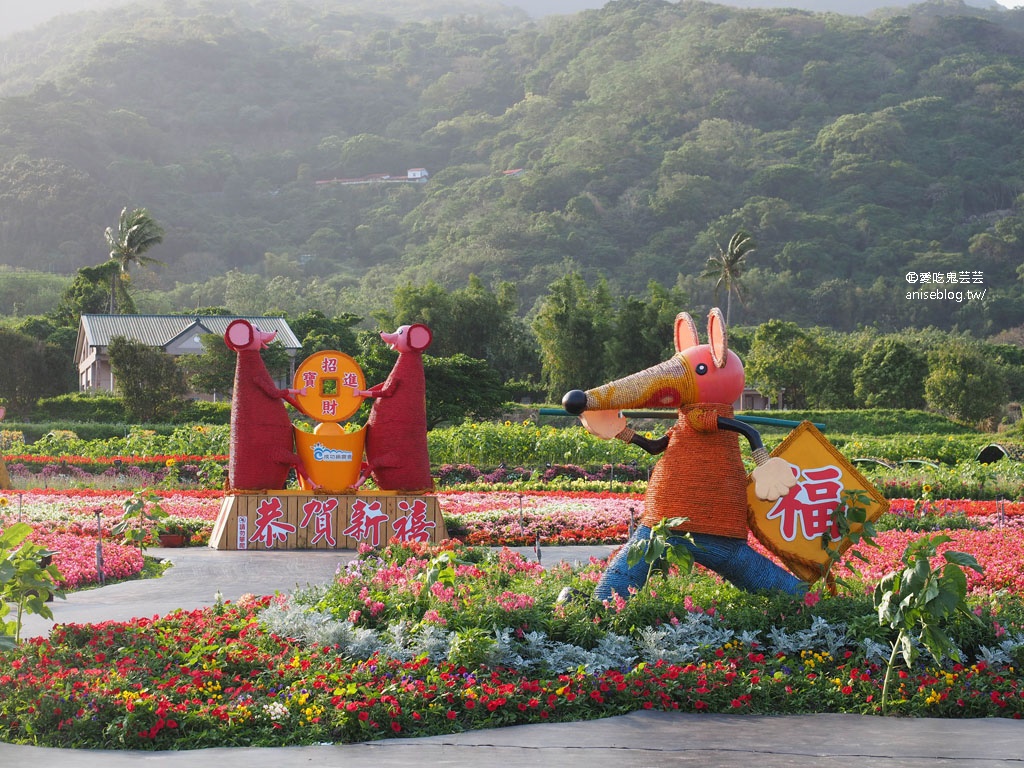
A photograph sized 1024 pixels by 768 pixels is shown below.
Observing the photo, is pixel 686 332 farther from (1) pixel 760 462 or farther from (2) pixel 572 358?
(2) pixel 572 358

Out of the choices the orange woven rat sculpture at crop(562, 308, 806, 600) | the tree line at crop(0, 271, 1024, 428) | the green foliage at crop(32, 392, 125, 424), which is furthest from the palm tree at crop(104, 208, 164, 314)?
the orange woven rat sculpture at crop(562, 308, 806, 600)

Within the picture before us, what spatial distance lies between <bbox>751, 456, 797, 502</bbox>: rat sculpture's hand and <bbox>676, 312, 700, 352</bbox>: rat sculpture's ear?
3.60 ft

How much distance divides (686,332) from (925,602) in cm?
294

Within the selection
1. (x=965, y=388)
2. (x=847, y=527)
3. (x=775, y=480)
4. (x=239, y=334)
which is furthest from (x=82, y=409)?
(x=847, y=527)

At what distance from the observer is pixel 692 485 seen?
759 cm

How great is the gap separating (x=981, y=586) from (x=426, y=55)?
6472 inches

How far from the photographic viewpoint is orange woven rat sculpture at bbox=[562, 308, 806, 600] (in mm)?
7508

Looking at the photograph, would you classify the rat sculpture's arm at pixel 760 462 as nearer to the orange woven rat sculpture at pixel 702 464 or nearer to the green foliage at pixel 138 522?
the orange woven rat sculpture at pixel 702 464

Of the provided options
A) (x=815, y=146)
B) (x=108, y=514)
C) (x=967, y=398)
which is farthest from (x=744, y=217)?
(x=108, y=514)

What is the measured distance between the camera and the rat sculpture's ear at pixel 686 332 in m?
8.34

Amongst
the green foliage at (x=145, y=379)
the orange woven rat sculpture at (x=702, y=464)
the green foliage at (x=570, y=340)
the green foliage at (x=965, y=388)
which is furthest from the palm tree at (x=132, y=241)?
the orange woven rat sculpture at (x=702, y=464)

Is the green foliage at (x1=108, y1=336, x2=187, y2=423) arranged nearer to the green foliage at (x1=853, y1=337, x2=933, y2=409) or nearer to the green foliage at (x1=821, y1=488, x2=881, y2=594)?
the green foliage at (x1=853, y1=337, x2=933, y2=409)

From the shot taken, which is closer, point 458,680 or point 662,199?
point 458,680

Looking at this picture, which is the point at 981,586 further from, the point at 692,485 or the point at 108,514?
the point at 108,514
